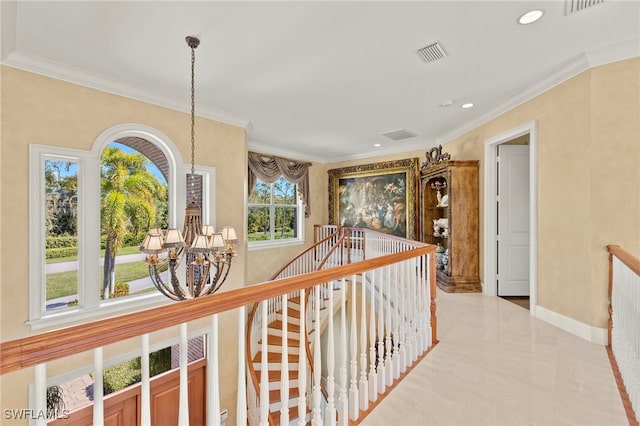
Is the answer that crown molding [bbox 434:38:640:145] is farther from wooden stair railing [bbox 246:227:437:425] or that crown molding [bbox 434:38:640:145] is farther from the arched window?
the arched window

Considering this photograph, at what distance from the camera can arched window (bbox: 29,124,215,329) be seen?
268 cm

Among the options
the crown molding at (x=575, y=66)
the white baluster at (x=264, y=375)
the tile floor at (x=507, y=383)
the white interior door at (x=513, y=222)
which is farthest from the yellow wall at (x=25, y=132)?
the white interior door at (x=513, y=222)

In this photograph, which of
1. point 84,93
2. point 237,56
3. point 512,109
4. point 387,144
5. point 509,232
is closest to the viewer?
point 237,56

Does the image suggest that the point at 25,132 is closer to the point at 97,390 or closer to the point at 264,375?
the point at 97,390


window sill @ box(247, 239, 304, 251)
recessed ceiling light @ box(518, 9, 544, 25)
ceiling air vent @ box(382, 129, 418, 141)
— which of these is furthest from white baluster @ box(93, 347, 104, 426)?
window sill @ box(247, 239, 304, 251)

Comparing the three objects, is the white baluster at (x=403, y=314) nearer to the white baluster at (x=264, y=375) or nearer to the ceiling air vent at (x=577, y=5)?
the white baluster at (x=264, y=375)

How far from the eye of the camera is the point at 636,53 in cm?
248

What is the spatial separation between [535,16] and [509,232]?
288 centimetres

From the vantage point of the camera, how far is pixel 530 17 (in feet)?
6.95

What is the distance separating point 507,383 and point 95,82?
456 cm

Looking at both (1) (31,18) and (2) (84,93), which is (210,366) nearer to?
(1) (31,18)

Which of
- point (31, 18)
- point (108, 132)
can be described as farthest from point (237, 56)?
point (108, 132)

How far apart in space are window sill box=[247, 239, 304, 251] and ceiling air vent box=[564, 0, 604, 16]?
18.4 feet

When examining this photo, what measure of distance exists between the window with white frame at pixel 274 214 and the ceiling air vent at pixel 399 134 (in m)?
2.72
